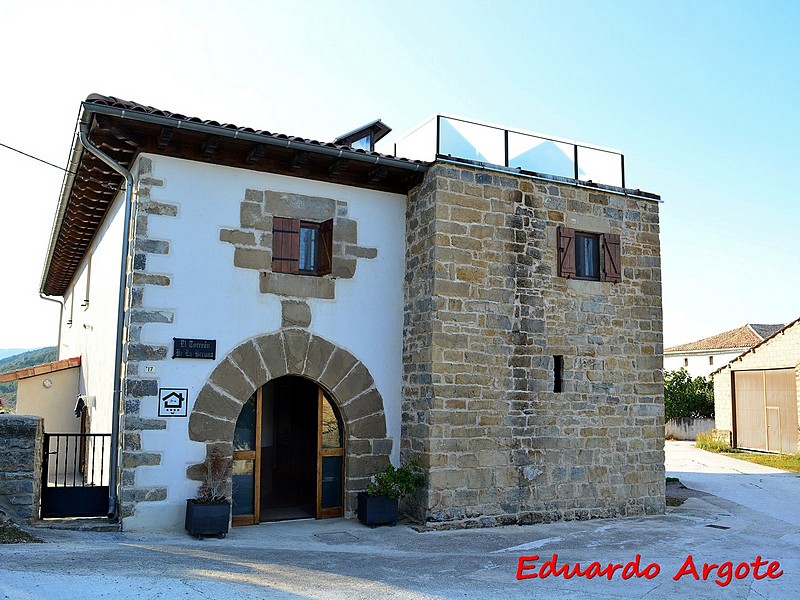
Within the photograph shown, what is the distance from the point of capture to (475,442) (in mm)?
8289

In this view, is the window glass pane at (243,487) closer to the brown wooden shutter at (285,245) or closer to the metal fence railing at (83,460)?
the metal fence railing at (83,460)

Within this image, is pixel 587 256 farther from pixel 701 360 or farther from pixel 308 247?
pixel 701 360

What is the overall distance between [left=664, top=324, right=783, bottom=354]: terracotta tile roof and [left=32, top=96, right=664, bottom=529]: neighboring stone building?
67.3ft

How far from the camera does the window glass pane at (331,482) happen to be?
833 cm

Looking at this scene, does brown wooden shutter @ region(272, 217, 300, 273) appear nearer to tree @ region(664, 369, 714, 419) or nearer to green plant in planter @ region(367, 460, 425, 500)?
green plant in planter @ region(367, 460, 425, 500)

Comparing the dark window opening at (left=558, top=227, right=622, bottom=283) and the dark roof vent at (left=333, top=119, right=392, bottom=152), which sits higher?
the dark roof vent at (left=333, top=119, right=392, bottom=152)

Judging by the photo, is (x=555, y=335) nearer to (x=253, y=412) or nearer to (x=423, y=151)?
(x=423, y=151)

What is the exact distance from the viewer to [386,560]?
21.5 feet

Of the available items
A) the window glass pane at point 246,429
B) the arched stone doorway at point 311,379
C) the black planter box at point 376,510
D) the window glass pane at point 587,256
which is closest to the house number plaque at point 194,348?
the arched stone doorway at point 311,379

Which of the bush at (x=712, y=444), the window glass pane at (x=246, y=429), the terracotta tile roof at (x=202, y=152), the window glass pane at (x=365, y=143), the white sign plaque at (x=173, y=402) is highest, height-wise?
the window glass pane at (x=365, y=143)

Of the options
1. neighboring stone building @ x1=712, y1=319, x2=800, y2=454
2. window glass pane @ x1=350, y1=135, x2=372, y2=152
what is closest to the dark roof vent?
window glass pane @ x1=350, y1=135, x2=372, y2=152

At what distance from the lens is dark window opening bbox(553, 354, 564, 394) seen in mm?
8961

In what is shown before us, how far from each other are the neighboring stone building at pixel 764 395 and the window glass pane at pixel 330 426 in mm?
13823

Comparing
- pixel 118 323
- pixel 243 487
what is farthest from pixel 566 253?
pixel 118 323
